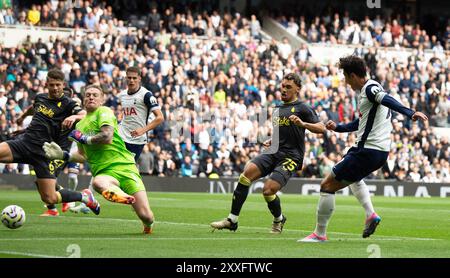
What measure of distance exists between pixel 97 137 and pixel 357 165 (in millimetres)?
3519

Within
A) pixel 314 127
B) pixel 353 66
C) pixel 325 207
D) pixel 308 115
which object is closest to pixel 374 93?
pixel 353 66

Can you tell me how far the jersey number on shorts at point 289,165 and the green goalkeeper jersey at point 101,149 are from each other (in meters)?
2.42

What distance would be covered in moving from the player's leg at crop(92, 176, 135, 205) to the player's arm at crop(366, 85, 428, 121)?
3.37m

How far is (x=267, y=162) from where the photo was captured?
15008mm

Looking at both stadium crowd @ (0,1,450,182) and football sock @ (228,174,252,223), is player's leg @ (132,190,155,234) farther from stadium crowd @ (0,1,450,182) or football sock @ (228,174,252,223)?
stadium crowd @ (0,1,450,182)

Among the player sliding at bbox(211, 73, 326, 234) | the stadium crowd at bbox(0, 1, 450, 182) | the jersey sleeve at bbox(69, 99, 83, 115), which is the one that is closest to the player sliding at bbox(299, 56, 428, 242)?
the player sliding at bbox(211, 73, 326, 234)

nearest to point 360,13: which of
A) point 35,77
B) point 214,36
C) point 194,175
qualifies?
point 214,36

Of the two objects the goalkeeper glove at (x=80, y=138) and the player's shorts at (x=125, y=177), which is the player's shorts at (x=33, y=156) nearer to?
the player's shorts at (x=125, y=177)

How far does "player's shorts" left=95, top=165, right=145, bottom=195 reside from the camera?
45.0 feet

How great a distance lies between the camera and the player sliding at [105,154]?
1358cm

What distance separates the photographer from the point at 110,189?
512 inches

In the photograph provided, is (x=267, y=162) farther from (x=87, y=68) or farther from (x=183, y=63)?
(x=183, y=63)
